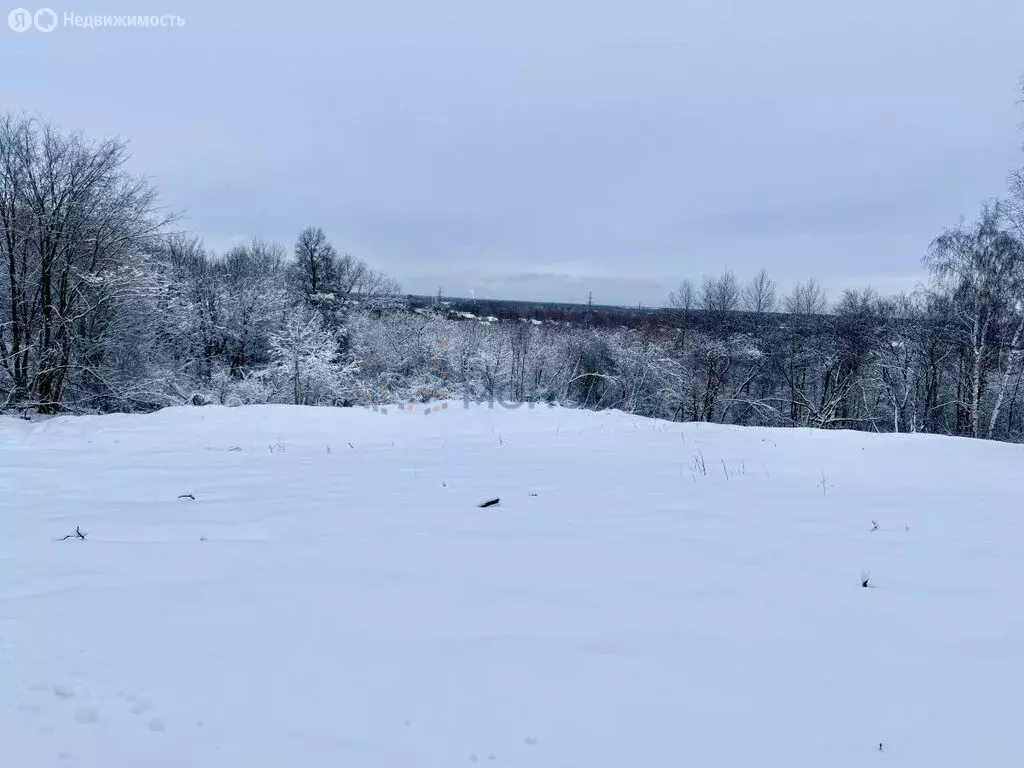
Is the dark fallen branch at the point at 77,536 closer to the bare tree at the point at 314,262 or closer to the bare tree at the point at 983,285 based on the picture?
the bare tree at the point at 983,285

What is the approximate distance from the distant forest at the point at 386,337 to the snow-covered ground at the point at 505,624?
9.67 m

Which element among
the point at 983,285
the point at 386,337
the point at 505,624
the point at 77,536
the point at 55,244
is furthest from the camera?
the point at 386,337

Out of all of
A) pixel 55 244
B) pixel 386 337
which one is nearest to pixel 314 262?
pixel 386 337

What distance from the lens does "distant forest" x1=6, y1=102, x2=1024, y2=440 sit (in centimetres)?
1305

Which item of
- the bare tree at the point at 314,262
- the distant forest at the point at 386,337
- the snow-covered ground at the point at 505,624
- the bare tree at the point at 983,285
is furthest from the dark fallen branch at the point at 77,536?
the bare tree at the point at 314,262

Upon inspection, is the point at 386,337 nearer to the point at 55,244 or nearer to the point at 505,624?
the point at 55,244

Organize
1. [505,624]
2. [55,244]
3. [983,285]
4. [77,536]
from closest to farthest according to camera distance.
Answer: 1. [505,624]
2. [77,536]
3. [55,244]
4. [983,285]

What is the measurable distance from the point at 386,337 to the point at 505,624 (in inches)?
1103

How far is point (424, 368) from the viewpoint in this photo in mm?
28906

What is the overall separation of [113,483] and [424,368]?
954 inches

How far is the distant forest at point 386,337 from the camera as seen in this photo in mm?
13055

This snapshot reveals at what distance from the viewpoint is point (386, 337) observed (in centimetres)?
2916

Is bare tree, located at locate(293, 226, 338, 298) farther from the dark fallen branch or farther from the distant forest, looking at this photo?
the dark fallen branch

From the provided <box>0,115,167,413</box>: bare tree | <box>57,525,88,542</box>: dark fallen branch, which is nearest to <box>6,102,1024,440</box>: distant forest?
<box>0,115,167,413</box>: bare tree
